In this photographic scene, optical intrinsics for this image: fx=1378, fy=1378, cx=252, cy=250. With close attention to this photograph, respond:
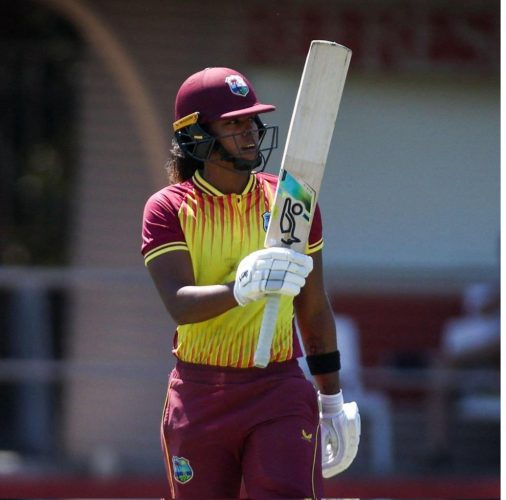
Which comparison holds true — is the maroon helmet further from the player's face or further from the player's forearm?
the player's forearm

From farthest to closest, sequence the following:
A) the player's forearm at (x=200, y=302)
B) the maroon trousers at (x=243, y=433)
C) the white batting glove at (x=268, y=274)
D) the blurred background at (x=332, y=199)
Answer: the blurred background at (x=332, y=199) < the maroon trousers at (x=243, y=433) < the player's forearm at (x=200, y=302) < the white batting glove at (x=268, y=274)

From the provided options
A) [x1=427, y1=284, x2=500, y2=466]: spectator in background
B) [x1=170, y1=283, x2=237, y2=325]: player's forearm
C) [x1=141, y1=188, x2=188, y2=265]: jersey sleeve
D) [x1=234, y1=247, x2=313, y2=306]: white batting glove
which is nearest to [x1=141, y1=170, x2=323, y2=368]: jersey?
[x1=141, y1=188, x2=188, y2=265]: jersey sleeve

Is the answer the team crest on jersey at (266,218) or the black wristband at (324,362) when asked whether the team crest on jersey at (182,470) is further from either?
the team crest on jersey at (266,218)

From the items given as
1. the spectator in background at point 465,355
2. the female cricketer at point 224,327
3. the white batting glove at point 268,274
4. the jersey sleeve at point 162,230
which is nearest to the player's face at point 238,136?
the female cricketer at point 224,327

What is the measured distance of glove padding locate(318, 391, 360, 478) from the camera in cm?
405

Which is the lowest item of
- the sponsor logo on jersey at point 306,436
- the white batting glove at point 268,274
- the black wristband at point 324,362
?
the sponsor logo on jersey at point 306,436

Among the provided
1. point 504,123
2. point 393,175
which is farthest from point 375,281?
point 504,123

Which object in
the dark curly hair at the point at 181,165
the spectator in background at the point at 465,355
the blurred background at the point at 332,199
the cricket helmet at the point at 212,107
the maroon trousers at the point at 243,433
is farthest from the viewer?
the blurred background at the point at 332,199

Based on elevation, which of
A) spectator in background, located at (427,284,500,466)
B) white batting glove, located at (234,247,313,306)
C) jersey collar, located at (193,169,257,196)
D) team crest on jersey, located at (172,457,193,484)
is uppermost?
jersey collar, located at (193,169,257,196)

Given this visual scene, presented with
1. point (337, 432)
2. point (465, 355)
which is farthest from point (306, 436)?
point (465, 355)

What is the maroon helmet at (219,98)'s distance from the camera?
382 cm

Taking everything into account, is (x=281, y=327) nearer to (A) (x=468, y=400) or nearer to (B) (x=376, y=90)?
(A) (x=468, y=400)

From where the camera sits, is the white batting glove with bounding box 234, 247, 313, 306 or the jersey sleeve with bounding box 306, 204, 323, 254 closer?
the white batting glove with bounding box 234, 247, 313, 306

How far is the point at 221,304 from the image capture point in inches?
143
